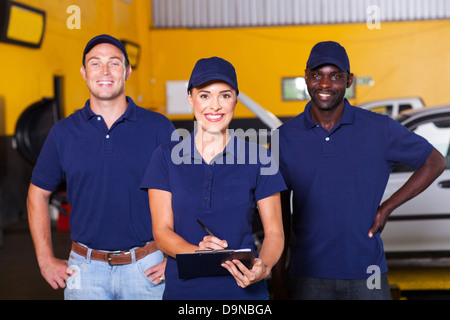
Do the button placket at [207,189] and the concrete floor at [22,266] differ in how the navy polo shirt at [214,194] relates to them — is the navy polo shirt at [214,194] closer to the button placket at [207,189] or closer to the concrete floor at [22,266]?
the button placket at [207,189]

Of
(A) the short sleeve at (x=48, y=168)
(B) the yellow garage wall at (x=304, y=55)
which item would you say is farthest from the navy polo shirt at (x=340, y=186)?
(B) the yellow garage wall at (x=304, y=55)

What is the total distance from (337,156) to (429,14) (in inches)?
496

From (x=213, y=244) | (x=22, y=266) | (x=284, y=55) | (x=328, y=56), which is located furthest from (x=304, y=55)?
(x=213, y=244)

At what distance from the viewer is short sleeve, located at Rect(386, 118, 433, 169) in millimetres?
2311

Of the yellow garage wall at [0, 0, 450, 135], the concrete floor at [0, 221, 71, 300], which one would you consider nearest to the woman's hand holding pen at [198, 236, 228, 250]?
the concrete floor at [0, 221, 71, 300]

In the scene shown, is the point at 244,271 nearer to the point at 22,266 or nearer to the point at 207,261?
the point at 207,261

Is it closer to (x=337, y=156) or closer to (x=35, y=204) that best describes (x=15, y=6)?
(x=35, y=204)

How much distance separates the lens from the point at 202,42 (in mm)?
13500

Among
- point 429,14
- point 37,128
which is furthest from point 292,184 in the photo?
point 429,14

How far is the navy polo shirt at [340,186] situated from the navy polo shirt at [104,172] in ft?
1.91

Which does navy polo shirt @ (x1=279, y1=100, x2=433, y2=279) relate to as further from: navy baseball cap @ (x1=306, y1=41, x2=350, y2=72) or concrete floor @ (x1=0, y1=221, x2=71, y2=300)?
concrete floor @ (x1=0, y1=221, x2=71, y2=300)

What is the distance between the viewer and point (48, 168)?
229 centimetres

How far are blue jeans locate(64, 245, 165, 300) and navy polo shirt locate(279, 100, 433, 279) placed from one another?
62 cm

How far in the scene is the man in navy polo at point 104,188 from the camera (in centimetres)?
221
